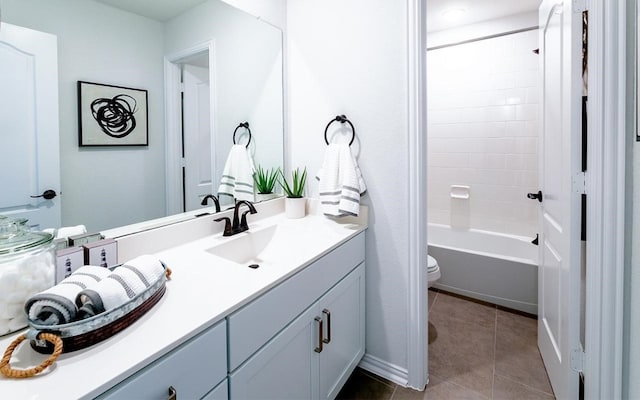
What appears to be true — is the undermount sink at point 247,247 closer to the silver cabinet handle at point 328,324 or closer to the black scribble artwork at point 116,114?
the silver cabinet handle at point 328,324

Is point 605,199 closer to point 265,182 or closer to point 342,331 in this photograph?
point 342,331

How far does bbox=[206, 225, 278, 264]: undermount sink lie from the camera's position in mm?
1380

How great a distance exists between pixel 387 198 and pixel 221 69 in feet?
3.47

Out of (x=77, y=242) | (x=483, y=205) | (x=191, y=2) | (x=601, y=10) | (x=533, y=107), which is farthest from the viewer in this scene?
(x=483, y=205)

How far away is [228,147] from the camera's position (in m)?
1.66

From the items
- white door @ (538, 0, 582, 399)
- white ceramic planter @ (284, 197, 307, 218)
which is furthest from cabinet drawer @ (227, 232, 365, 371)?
white door @ (538, 0, 582, 399)

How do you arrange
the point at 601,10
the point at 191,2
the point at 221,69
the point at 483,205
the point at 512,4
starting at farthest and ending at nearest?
1. the point at 483,205
2. the point at 512,4
3. the point at 221,69
4. the point at 191,2
5. the point at 601,10

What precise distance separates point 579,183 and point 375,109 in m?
0.91

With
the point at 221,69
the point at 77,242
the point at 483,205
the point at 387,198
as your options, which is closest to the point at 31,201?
the point at 77,242

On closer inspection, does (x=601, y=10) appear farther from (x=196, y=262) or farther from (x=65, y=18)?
(x=65, y=18)

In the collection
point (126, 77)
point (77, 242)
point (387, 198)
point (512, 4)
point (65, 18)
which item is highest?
point (512, 4)

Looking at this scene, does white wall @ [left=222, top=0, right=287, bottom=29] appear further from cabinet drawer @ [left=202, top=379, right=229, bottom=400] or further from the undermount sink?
cabinet drawer @ [left=202, top=379, right=229, bottom=400]

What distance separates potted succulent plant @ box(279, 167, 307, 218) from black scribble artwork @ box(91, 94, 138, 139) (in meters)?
0.88

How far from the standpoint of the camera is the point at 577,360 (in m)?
1.29
